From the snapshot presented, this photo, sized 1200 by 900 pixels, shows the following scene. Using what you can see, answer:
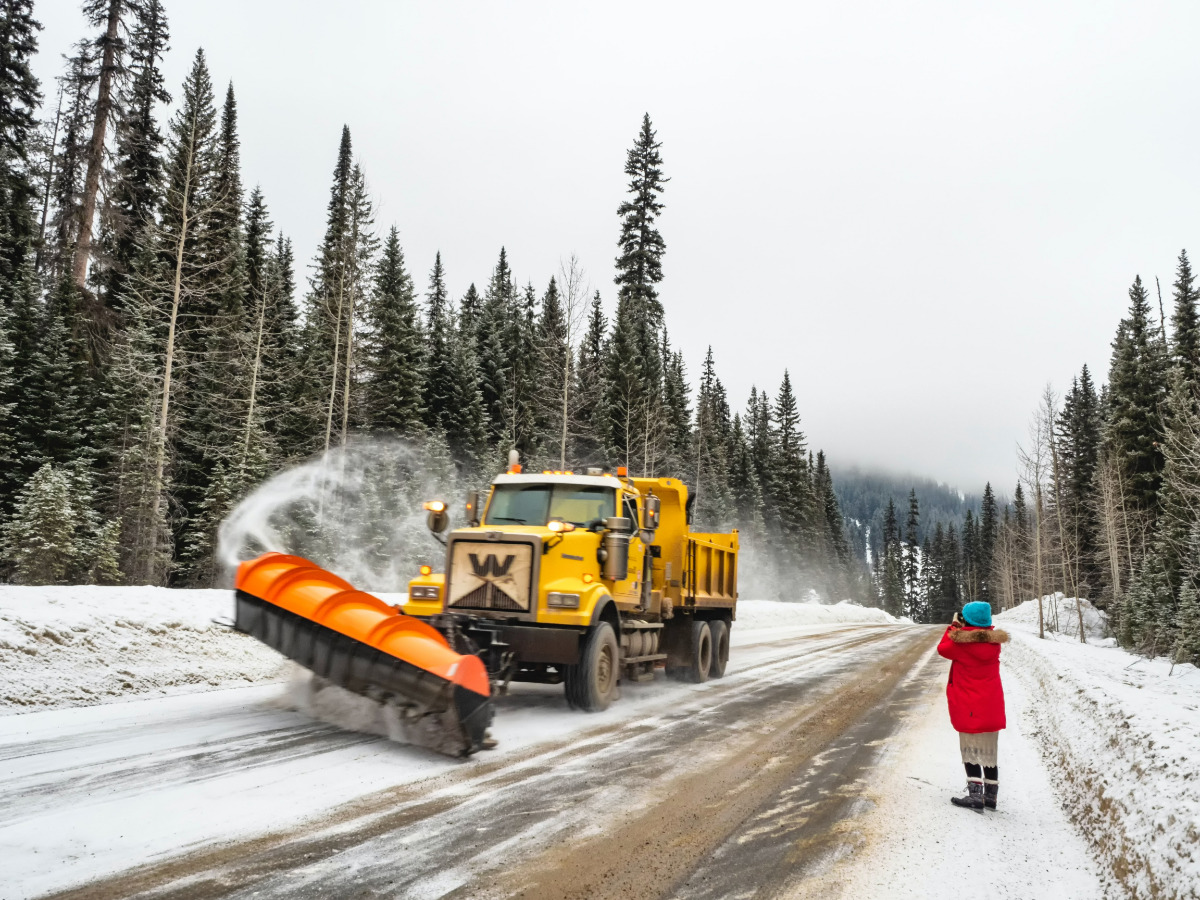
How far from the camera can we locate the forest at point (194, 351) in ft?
70.7

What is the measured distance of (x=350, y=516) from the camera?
28875 mm

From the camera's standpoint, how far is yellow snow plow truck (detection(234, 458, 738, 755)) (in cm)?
655

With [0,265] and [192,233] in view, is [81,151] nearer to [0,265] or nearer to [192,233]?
[0,265]

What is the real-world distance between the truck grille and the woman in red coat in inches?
171

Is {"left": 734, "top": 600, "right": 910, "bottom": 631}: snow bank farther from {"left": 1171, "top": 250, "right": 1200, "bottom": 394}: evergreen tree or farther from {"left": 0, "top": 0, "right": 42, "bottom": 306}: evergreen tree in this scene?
{"left": 0, "top": 0, "right": 42, "bottom": 306}: evergreen tree

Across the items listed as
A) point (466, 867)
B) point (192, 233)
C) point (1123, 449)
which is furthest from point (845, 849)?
point (1123, 449)

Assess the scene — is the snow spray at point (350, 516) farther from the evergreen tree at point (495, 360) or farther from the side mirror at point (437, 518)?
the side mirror at point (437, 518)

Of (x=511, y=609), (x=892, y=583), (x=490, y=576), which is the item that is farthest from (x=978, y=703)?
(x=892, y=583)

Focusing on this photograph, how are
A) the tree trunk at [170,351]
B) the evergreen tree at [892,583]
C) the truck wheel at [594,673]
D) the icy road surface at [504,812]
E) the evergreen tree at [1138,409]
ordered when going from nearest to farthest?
the icy road surface at [504,812], the truck wheel at [594,673], the tree trunk at [170,351], the evergreen tree at [1138,409], the evergreen tree at [892,583]

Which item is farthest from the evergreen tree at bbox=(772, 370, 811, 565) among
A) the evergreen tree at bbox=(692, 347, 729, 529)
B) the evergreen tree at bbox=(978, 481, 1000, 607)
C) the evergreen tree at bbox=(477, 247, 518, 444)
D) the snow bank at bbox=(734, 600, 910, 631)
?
the evergreen tree at bbox=(978, 481, 1000, 607)

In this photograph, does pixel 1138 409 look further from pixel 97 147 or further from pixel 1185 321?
pixel 97 147

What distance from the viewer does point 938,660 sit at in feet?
61.1

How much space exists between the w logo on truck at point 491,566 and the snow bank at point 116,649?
6.20ft

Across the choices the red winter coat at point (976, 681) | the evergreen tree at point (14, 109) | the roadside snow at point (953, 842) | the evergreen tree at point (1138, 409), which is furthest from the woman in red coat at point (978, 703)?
the evergreen tree at point (1138, 409)
